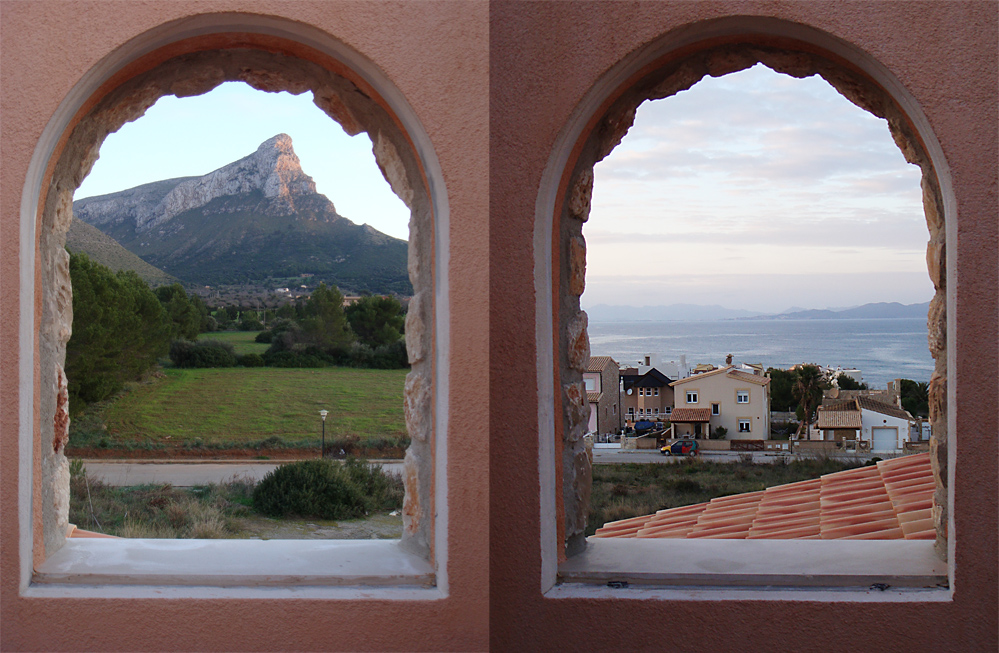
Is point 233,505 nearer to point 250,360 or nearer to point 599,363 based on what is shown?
point 599,363

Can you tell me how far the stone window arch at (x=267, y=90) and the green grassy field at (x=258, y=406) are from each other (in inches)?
741

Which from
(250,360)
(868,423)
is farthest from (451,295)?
(250,360)

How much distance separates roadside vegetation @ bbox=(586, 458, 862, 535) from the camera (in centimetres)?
1266

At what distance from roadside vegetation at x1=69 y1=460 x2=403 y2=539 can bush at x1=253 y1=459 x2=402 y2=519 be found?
0.02m

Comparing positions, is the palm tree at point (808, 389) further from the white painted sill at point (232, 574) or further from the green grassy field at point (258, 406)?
the white painted sill at point (232, 574)

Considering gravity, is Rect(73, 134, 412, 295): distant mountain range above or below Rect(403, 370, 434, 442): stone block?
above

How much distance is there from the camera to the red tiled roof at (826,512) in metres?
3.01

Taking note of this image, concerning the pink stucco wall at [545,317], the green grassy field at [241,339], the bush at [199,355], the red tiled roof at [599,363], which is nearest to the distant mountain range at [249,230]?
the green grassy field at [241,339]

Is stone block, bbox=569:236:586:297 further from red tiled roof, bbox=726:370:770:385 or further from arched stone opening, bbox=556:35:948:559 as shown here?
red tiled roof, bbox=726:370:770:385

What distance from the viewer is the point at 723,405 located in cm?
2398

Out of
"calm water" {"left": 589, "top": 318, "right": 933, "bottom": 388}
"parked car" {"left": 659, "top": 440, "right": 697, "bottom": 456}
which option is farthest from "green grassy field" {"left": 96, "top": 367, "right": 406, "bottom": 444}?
"calm water" {"left": 589, "top": 318, "right": 933, "bottom": 388}

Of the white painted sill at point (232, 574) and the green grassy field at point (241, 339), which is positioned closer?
the white painted sill at point (232, 574)

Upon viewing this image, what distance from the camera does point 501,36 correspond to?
2.28 m

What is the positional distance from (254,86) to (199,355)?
90.4ft
